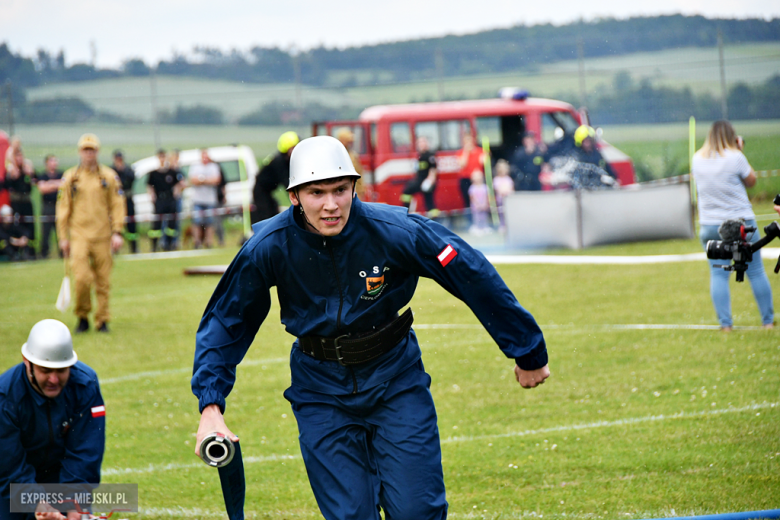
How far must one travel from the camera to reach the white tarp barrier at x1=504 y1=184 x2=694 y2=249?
51.7 feet

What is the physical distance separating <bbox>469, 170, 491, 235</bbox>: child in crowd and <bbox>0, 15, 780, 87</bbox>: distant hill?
6441 mm

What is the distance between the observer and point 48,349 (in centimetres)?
489

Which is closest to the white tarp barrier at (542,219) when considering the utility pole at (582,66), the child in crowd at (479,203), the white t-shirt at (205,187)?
the child in crowd at (479,203)

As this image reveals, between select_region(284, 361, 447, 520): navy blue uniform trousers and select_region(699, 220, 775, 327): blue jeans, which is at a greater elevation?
select_region(284, 361, 447, 520): navy blue uniform trousers

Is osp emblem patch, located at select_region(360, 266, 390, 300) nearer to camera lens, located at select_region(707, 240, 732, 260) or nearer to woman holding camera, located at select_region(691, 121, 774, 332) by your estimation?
camera lens, located at select_region(707, 240, 732, 260)

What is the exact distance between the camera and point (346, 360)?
372 cm

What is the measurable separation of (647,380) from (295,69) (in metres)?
20.0

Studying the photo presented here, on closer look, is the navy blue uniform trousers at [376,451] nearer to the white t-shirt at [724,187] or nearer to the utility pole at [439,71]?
the white t-shirt at [724,187]

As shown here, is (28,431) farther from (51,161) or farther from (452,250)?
(51,161)

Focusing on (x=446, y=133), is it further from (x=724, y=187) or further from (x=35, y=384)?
(x=35, y=384)

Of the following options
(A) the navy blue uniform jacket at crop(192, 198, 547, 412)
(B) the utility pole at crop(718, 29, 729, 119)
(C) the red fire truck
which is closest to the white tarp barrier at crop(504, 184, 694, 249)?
(C) the red fire truck

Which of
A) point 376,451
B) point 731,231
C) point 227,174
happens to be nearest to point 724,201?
point 731,231

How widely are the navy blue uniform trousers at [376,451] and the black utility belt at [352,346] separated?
135 millimetres

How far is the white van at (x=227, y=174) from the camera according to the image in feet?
76.6
